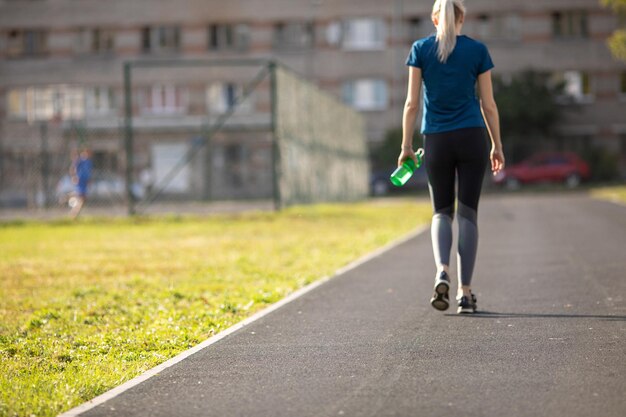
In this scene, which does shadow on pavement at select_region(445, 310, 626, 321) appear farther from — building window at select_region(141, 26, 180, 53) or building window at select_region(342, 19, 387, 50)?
building window at select_region(141, 26, 180, 53)

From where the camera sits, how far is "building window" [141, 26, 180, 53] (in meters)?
57.4

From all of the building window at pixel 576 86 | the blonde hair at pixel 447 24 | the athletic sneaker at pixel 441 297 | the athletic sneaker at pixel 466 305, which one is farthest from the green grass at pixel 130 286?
the building window at pixel 576 86

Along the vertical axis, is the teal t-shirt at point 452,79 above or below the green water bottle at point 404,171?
above

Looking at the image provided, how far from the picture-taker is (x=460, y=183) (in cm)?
837

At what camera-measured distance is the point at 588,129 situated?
189 ft

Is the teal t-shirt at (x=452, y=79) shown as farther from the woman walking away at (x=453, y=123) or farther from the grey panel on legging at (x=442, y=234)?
the grey panel on legging at (x=442, y=234)

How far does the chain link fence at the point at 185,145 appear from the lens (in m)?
24.6

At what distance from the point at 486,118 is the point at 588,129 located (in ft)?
167

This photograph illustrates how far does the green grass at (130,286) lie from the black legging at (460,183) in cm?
165

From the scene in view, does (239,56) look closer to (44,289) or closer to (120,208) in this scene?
(120,208)

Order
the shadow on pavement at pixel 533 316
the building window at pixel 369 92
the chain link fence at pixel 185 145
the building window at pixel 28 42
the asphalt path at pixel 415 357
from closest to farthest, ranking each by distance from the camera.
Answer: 1. the asphalt path at pixel 415 357
2. the shadow on pavement at pixel 533 316
3. the chain link fence at pixel 185 145
4. the building window at pixel 369 92
5. the building window at pixel 28 42

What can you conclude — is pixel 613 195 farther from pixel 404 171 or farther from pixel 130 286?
pixel 404 171

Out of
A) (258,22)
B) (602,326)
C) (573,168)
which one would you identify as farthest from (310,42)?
(602,326)

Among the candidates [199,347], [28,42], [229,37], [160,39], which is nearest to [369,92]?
[229,37]
